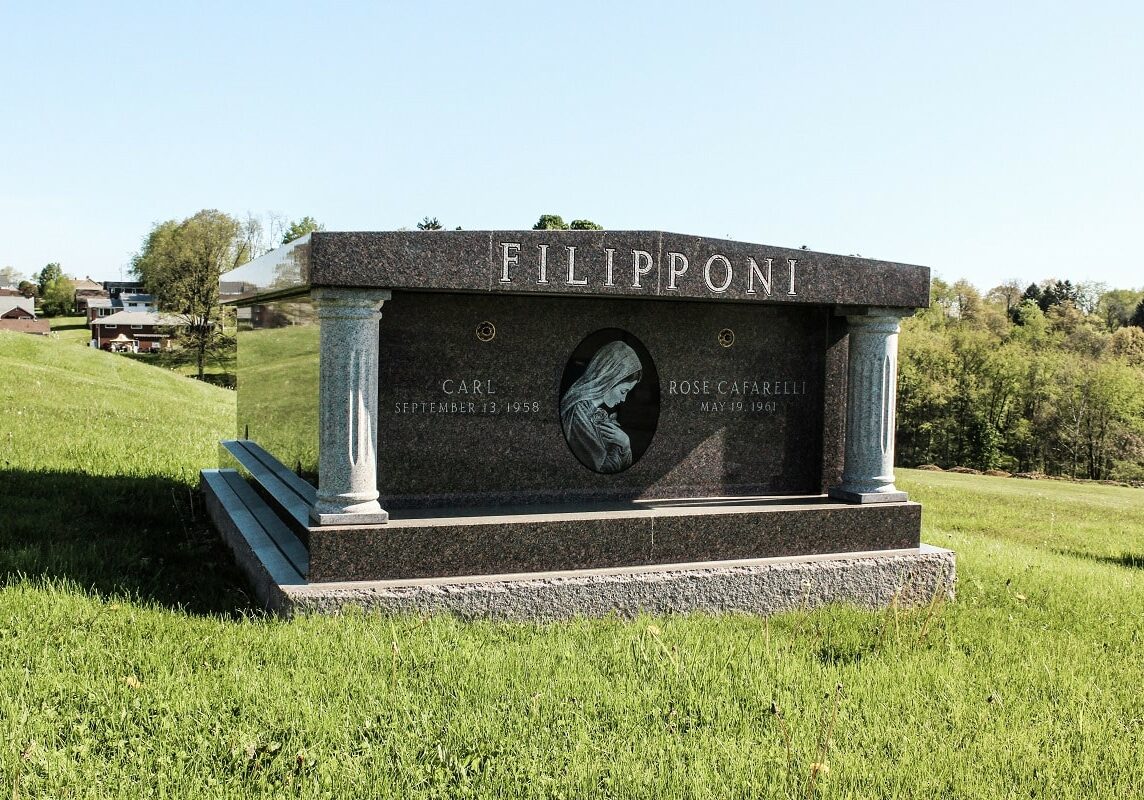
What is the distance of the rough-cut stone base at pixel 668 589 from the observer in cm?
571

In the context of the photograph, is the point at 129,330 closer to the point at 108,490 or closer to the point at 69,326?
the point at 69,326

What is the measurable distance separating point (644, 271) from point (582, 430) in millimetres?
1335

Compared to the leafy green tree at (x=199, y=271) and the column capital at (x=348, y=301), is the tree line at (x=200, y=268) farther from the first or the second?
the column capital at (x=348, y=301)

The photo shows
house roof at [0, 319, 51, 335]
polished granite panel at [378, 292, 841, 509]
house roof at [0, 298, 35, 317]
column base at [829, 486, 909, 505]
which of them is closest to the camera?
polished granite panel at [378, 292, 841, 509]

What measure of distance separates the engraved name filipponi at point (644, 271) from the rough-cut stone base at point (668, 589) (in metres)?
1.82

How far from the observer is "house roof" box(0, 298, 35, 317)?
311 ft

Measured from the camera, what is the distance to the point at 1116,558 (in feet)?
36.9

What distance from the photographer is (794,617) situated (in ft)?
20.6

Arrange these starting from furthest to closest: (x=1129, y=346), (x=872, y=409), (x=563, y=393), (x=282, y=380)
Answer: (x=1129, y=346) < (x=282, y=380) < (x=872, y=409) < (x=563, y=393)

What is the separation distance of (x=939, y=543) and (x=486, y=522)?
6.16 m

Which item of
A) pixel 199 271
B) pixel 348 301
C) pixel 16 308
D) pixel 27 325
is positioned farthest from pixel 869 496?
pixel 16 308

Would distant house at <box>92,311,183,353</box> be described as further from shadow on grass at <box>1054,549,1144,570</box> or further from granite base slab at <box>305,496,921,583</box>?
granite base slab at <box>305,496,921,583</box>

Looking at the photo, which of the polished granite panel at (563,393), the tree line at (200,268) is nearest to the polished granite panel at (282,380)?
the polished granite panel at (563,393)

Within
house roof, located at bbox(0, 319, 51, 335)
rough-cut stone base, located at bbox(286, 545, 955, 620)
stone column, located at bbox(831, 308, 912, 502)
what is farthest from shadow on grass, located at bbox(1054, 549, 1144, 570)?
house roof, located at bbox(0, 319, 51, 335)
